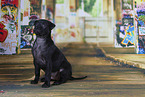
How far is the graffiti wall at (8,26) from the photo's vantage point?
9477mm

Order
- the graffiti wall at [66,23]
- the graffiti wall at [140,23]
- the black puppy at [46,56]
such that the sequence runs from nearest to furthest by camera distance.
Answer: the black puppy at [46,56] < the graffiti wall at [140,23] < the graffiti wall at [66,23]

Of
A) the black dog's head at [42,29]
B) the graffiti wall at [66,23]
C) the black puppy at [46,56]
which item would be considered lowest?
the black puppy at [46,56]

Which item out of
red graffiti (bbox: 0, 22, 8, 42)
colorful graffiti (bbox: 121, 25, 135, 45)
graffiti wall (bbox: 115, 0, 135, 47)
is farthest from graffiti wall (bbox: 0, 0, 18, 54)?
colorful graffiti (bbox: 121, 25, 135, 45)

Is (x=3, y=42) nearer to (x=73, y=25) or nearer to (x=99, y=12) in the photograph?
(x=73, y=25)

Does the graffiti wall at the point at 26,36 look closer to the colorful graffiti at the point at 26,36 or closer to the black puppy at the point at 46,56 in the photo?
the colorful graffiti at the point at 26,36

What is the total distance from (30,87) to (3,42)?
6791 mm

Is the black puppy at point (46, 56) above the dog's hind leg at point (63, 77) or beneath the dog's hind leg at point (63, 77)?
above

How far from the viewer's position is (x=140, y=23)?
10008mm

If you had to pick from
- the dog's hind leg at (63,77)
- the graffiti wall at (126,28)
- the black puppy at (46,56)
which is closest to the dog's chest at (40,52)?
the black puppy at (46,56)

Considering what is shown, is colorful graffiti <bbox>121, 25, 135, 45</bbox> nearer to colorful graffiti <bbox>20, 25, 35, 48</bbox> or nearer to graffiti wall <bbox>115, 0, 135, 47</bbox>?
graffiti wall <bbox>115, 0, 135, 47</bbox>

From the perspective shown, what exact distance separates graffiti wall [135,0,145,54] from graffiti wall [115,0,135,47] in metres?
4.37

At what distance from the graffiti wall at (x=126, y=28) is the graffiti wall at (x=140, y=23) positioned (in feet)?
14.3

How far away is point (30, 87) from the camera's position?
3369mm

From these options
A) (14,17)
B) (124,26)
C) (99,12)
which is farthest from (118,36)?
(99,12)
